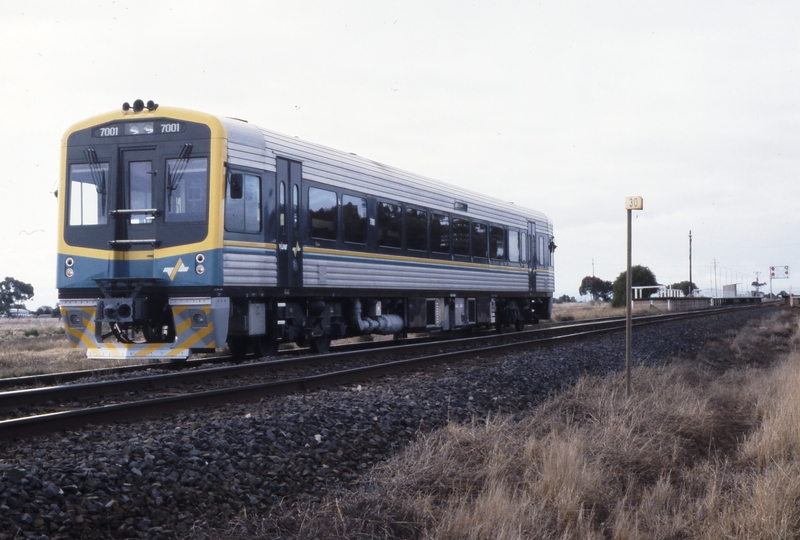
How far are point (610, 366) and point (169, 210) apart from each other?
800cm

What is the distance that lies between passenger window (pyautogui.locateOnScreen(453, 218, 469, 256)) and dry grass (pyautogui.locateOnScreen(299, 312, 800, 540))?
8.60 m

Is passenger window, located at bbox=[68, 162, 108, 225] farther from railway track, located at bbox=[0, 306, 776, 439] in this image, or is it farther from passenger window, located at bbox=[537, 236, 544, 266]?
passenger window, located at bbox=[537, 236, 544, 266]

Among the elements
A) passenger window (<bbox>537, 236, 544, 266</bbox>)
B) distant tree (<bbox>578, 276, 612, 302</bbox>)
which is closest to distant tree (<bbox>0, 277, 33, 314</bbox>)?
passenger window (<bbox>537, 236, 544, 266</bbox>)

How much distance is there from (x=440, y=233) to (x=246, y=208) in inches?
268

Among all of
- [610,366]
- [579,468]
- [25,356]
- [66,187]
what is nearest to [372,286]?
[610,366]

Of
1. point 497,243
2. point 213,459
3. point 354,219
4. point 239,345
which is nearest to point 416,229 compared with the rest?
point 354,219

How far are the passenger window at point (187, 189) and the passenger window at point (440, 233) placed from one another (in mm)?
7032

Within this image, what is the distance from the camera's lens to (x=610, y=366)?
13.5 meters

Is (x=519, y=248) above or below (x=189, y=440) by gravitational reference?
above

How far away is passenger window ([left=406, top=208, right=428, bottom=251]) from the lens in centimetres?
1595

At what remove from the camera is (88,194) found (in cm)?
1140

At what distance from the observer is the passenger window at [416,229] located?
16.0 meters

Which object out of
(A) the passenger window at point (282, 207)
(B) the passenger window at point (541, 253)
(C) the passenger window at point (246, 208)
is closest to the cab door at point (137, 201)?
(C) the passenger window at point (246, 208)

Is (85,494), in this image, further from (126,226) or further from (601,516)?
(126,226)
